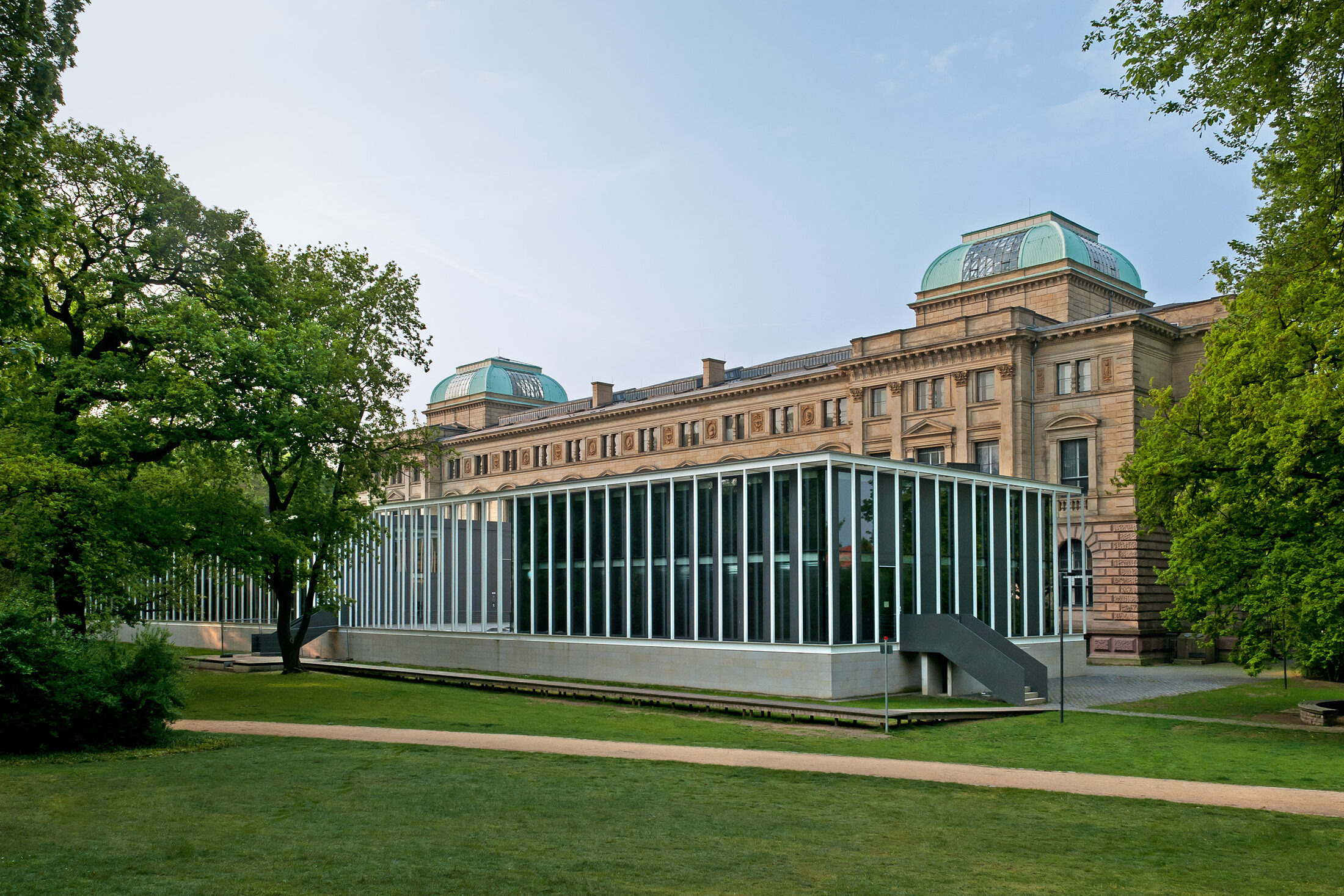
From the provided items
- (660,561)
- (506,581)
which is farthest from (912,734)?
(506,581)

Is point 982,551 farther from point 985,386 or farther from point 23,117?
point 23,117

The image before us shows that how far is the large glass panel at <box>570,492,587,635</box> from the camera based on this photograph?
4107 cm

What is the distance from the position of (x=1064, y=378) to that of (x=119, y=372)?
45.9 m

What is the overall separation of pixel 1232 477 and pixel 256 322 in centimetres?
2672

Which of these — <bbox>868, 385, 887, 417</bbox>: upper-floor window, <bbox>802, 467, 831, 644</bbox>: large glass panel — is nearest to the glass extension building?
<bbox>802, 467, 831, 644</bbox>: large glass panel

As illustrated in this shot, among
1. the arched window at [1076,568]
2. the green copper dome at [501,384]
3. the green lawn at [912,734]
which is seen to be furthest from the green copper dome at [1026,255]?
the green copper dome at [501,384]

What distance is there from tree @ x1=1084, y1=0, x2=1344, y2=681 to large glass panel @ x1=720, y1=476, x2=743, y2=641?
1207cm

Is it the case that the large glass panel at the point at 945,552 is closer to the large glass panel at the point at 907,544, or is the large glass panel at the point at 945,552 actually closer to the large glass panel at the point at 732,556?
the large glass panel at the point at 907,544

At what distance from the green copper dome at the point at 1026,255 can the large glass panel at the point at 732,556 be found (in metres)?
36.0

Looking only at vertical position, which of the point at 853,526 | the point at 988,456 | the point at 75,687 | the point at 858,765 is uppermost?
the point at 988,456

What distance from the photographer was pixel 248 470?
123 ft

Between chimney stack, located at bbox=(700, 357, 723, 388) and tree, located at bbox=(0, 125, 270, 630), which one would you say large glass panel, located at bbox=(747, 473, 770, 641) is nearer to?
tree, located at bbox=(0, 125, 270, 630)

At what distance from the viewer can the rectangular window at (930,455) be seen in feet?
203

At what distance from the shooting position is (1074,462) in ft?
186
